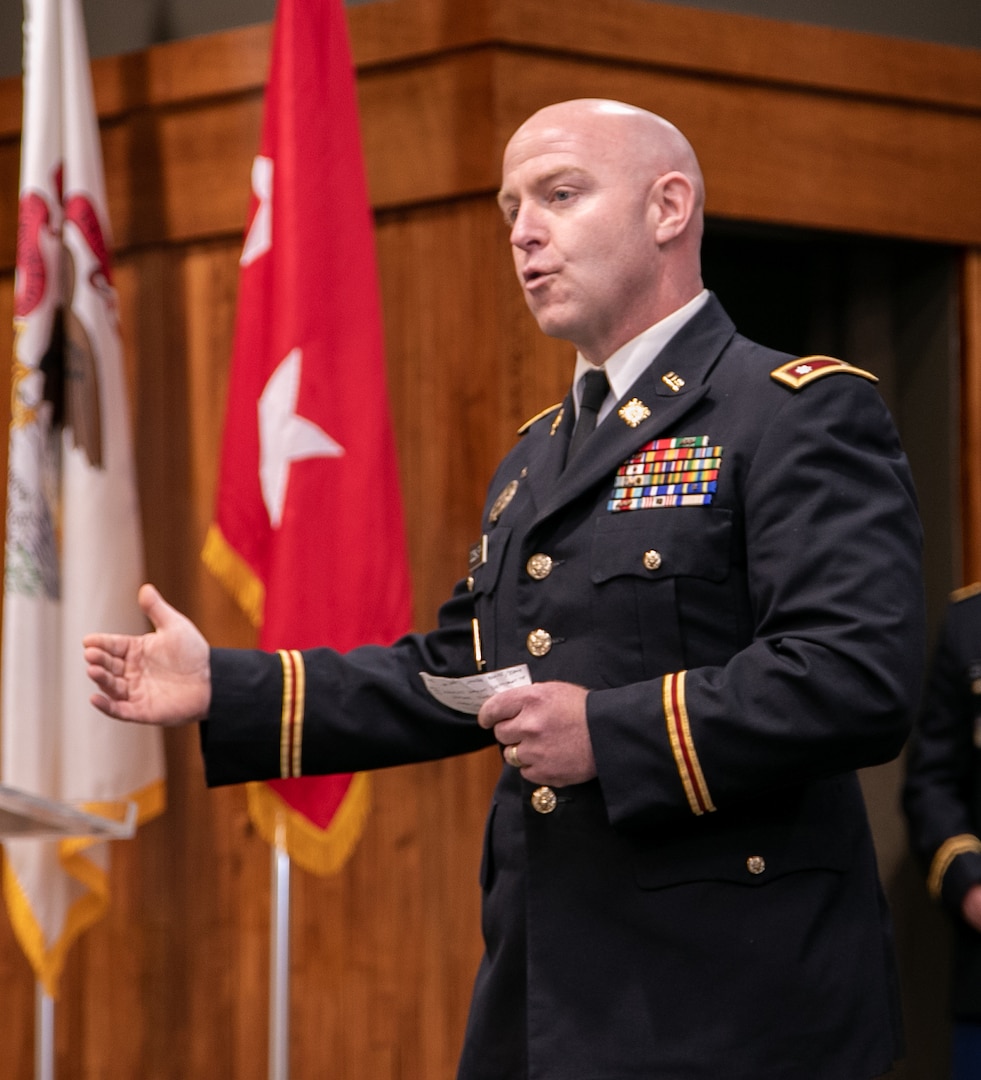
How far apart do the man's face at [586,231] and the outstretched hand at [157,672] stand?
0.53 metres

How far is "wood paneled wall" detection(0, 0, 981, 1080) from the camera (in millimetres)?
3234

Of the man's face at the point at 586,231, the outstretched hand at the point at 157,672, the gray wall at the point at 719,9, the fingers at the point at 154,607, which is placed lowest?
the outstretched hand at the point at 157,672

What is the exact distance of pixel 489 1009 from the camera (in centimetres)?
180

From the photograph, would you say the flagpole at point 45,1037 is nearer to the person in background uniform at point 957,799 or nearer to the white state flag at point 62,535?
the white state flag at point 62,535

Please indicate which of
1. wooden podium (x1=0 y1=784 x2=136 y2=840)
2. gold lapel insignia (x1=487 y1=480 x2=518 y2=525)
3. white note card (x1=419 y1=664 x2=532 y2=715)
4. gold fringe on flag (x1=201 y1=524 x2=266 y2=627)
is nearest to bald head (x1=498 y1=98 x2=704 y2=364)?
gold lapel insignia (x1=487 y1=480 x2=518 y2=525)

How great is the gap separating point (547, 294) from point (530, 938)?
696 mm

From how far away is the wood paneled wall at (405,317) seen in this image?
10.6ft

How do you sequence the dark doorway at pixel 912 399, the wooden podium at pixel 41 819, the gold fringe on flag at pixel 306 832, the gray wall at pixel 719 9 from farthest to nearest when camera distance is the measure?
1. the dark doorway at pixel 912 399
2. the gray wall at pixel 719 9
3. the gold fringe on flag at pixel 306 832
4. the wooden podium at pixel 41 819

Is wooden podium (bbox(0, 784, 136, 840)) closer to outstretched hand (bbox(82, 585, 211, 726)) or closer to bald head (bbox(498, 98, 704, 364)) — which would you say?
outstretched hand (bbox(82, 585, 211, 726))

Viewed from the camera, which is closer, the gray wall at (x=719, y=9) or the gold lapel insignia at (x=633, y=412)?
the gold lapel insignia at (x=633, y=412)

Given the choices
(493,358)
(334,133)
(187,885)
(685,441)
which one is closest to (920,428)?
(493,358)

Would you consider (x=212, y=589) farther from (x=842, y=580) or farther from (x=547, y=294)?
(x=842, y=580)

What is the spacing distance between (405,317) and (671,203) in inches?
58.1

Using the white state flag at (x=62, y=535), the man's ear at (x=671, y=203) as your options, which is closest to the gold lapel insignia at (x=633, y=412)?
the man's ear at (x=671, y=203)
